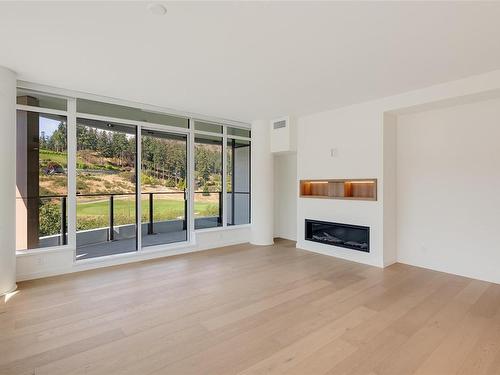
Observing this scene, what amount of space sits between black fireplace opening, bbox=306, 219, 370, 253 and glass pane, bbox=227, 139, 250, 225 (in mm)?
1730

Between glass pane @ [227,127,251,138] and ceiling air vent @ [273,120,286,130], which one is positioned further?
glass pane @ [227,127,251,138]

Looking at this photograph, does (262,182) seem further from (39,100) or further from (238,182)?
(39,100)

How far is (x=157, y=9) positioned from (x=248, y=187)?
15.5 feet

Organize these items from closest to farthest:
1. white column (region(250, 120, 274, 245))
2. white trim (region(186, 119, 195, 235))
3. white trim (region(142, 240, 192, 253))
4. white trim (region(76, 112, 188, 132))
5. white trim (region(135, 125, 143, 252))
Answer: white trim (region(76, 112, 188, 132))
white trim (region(135, 125, 143, 252))
white trim (region(142, 240, 192, 253))
white trim (region(186, 119, 195, 235))
white column (region(250, 120, 274, 245))

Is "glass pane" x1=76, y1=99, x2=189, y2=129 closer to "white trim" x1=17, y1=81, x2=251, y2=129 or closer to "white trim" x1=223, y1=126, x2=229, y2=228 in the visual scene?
"white trim" x1=17, y1=81, x2=251, y2=129

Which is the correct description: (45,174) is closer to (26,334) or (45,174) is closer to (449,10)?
(26,334)

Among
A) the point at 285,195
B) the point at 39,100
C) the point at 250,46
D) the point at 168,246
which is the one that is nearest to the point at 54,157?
the point at 39,100

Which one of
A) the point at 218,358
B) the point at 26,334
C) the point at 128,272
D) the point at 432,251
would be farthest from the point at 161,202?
the point at 432,251

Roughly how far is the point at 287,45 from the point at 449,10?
54.2 inches

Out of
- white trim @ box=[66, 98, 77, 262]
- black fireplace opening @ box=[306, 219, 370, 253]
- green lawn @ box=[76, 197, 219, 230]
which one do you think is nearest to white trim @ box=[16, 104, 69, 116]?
white trim @ box=[66, 98, 77, 262]

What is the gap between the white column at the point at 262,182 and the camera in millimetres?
6086

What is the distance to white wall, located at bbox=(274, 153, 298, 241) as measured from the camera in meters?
6.55

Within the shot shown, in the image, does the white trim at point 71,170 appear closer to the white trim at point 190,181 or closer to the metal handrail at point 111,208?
the metal handrail at point 111,208

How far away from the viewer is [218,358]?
6.89 feet
